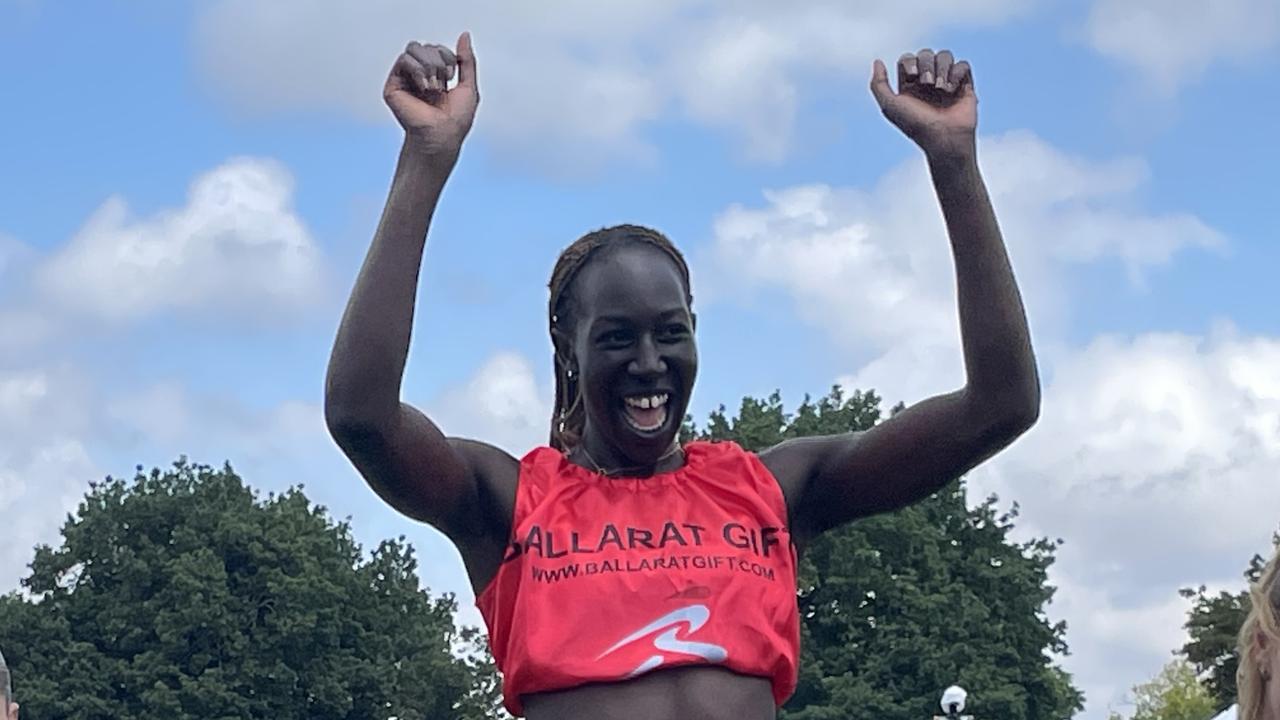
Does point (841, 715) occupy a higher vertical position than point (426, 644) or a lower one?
lower

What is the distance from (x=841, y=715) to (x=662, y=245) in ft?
125

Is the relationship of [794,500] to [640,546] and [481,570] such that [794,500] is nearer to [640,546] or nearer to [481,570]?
[640,546]

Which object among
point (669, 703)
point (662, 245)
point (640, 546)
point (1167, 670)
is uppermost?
point (1167, 670)

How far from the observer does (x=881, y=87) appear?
396 cm

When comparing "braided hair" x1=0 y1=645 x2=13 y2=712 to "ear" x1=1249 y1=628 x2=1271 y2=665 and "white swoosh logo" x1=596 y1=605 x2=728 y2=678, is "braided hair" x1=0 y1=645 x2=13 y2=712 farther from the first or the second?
"ear" x1=1249 y1=628 x2=1271 y2=665

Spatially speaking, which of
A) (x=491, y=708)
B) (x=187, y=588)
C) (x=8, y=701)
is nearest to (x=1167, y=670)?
(x=491, y=708)

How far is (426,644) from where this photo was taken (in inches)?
1951

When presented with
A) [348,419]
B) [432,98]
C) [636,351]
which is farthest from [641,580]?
[432,98]

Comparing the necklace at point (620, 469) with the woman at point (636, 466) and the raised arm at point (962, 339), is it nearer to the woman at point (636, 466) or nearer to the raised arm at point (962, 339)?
the woman at point (636, 466)

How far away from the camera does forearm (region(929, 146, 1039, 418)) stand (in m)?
3.81

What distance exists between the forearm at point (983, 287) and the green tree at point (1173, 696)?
2783 inches

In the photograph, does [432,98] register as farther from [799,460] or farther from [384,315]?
[799,460]

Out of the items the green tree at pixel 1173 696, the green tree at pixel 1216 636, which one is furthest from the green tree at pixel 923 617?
the green tree at pixel 1173 696

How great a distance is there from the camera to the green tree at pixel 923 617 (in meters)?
41.8
